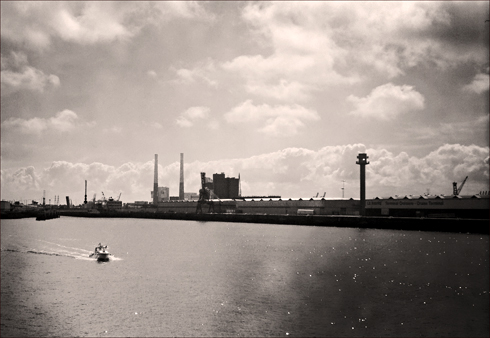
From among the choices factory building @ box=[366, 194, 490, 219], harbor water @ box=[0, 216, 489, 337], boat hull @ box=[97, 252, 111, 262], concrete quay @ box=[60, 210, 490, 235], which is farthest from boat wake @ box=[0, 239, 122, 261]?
factory building @ box=[366, 194, 490, 219]

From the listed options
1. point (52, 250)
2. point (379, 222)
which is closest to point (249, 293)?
point (52, 250)

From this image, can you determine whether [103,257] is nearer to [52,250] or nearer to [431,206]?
[52,250]

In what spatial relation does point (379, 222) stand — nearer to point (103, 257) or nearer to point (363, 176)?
point (363, 176)

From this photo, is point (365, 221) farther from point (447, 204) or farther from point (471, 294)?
point (471, 294)

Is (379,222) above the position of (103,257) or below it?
above

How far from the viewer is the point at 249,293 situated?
1687 inches

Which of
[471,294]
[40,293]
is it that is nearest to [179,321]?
[40,293]

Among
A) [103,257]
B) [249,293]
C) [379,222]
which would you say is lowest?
[249,293]

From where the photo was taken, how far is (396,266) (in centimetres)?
5784

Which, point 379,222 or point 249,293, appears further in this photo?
point 379,222

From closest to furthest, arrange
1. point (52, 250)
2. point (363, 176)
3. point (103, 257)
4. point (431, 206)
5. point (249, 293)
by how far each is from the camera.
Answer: point (249, 293) → point (103, 257) → point (52, 250) → point (431, 206) → point (363, 176)

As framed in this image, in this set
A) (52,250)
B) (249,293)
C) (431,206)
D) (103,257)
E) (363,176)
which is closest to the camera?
(249,293)

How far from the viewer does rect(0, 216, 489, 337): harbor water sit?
33.8 meters

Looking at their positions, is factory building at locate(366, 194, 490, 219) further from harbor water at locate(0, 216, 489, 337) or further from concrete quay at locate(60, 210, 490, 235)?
harbor water at locate(0, 216, 489, 337)
